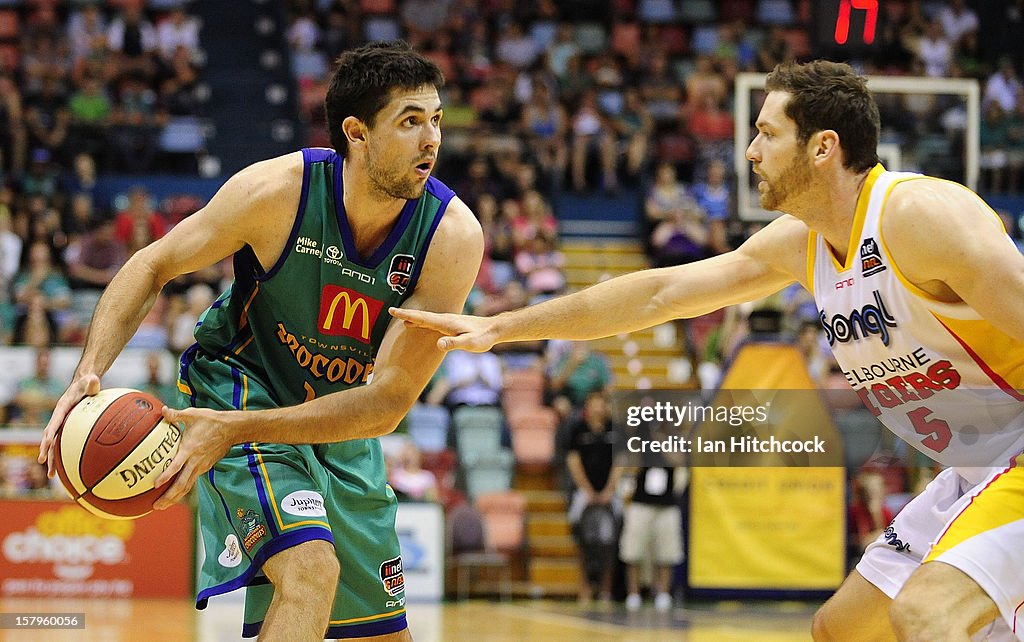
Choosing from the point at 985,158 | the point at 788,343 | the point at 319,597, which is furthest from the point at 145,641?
the point at 985,158

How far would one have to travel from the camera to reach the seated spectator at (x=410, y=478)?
37.4 ft

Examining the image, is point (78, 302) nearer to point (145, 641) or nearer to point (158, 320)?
point (158, 320)

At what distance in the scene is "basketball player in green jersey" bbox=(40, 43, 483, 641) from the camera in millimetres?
4027

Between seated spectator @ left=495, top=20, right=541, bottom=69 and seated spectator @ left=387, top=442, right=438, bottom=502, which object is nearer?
seated spectator @ left=387, top=442, right=438, bottom=502

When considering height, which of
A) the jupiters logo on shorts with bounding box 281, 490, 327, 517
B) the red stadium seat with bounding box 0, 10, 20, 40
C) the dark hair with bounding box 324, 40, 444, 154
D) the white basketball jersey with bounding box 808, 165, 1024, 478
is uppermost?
the red stadium seat with bounding box 0, 10, 20, 40

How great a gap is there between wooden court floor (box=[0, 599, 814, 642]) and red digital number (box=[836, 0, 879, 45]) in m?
4.23

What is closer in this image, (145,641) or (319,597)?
(319,597)

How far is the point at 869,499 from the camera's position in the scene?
10.8m

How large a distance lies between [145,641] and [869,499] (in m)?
6.00

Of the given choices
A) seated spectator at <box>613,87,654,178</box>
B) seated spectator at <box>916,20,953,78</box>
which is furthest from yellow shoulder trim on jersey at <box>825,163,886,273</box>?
seated spectator at <box>916,20,953,78</box>

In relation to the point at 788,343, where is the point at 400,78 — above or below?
above

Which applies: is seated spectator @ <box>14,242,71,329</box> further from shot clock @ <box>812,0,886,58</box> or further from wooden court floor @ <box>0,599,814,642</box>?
shot clock @ <box>812,0,886,58</box>

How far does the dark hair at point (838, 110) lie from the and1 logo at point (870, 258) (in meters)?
0.28

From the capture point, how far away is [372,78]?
13.8 feet
